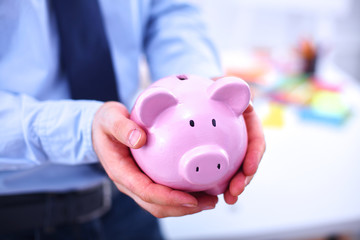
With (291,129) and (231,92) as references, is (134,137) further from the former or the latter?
(291,129)

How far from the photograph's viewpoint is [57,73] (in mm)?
530

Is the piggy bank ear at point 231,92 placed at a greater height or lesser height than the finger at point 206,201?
greater

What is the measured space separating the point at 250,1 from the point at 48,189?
4.06 ft

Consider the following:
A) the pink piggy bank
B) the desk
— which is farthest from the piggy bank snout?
the desk

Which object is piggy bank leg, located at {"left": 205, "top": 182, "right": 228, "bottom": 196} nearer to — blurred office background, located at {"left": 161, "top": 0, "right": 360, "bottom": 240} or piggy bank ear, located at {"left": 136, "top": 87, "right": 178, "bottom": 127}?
piggy bank ear, located at {"left": 136, "top": 87, "right": 178, "bottom": 127}

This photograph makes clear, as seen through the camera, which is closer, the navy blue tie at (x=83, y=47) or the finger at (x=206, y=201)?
the finger at (x=206, y=201)

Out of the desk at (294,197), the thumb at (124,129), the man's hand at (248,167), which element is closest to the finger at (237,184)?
the man's hand at (248,167)

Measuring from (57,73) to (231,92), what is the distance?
1.07 feet

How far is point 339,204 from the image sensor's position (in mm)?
688

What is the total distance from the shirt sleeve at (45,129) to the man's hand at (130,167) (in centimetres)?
3

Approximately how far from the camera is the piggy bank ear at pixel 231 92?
1.18ft

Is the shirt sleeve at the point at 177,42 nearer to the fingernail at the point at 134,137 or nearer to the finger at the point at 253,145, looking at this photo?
the finger at the point at 253,145

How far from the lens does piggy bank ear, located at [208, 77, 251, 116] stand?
359 mm

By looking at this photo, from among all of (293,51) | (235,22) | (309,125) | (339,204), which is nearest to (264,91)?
(309,125)
